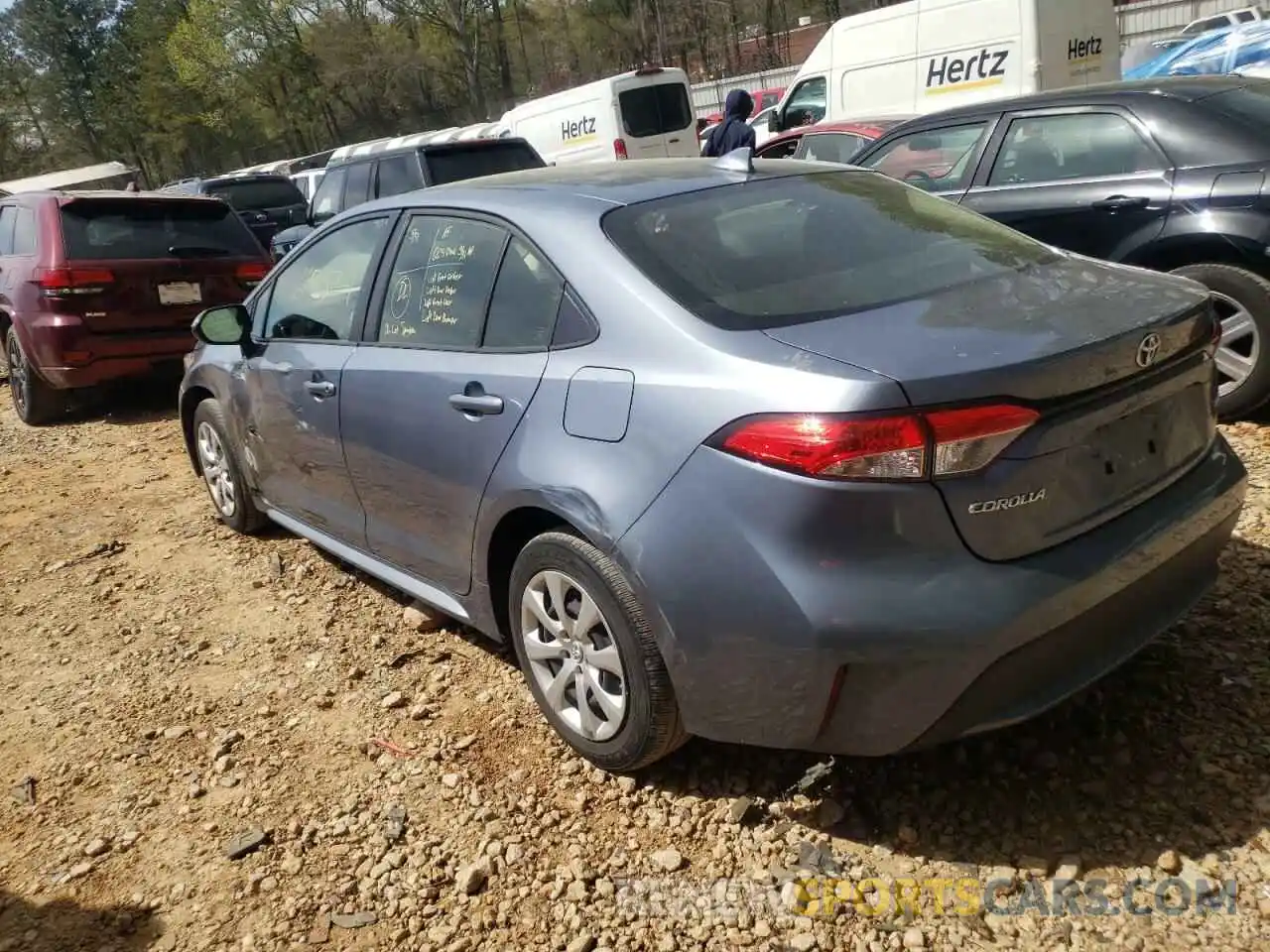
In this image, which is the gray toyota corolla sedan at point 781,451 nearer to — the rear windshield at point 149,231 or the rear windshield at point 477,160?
the rear windshield at point 149,231

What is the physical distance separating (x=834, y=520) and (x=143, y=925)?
1951 millimetres

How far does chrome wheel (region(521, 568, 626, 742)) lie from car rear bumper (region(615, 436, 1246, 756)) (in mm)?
262

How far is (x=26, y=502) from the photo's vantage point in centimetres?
595

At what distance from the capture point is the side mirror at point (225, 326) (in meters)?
4.16

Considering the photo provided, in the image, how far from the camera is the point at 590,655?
2652mm

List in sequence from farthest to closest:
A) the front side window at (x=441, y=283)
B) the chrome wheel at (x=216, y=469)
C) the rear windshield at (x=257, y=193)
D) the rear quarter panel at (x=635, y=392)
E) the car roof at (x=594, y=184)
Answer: the rear windshield at (x=257, y=193) → the chrome wheel at (x=216, y=469) → the front side window at (x=441, y=283) → the car roof at (x=594, y=184) → the rear quarter panel at (x=635, y=392)

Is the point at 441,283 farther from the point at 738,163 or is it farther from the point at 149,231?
the point at 149,231

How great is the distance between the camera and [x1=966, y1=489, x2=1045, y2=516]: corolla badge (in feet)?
6.82

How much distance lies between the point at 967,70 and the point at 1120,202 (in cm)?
794

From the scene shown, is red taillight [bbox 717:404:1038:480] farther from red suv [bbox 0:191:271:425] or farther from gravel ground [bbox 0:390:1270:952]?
red suv [bbox 0:191:271:425]

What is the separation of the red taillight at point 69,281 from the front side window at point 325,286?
11.6 feet

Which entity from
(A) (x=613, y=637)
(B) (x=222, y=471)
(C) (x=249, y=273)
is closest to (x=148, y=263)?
(C) (x=249, y=273)

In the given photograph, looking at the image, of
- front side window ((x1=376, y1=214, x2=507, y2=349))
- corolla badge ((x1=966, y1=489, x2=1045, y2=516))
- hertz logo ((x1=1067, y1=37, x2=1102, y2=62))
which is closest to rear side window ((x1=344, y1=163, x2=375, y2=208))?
front side window ((x1=376, y1=214, x2=507, y2=349))

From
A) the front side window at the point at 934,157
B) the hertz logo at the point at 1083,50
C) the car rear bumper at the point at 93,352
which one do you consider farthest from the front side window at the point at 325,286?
the hertz logo at the point at 1083,50
